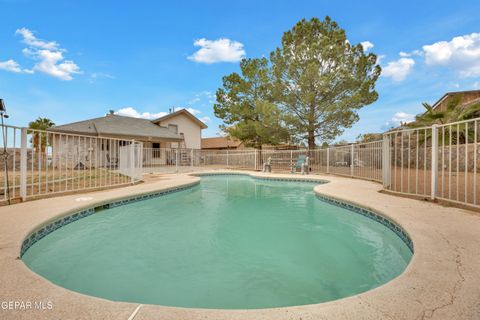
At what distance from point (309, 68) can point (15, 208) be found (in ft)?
50.7

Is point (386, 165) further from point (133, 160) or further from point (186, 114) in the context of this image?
point (186, 114)

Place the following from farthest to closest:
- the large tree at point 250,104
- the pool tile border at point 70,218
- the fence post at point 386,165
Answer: the large tree at point 250,104 → the fence post at point 386,165 → the pool tile border at point 70,218

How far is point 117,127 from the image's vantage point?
1900cm

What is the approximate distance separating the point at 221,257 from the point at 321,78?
14652 millimetres

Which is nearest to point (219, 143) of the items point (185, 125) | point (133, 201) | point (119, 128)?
point (185, 125)

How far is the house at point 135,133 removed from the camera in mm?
15668

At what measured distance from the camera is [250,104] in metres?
21.0

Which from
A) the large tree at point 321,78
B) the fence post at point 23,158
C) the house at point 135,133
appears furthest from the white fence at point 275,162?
the large tree at point 321,78

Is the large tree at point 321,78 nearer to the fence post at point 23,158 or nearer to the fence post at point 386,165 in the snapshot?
the fence post at point 386,165

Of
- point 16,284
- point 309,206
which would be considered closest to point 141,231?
point 16,284

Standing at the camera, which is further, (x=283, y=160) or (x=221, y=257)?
(x=283, y=160)

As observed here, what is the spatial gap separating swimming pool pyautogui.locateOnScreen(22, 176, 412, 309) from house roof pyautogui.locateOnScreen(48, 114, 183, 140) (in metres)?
13.8

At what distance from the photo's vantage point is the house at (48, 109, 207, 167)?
15668mm

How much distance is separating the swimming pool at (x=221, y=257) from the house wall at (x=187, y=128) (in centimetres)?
1927
